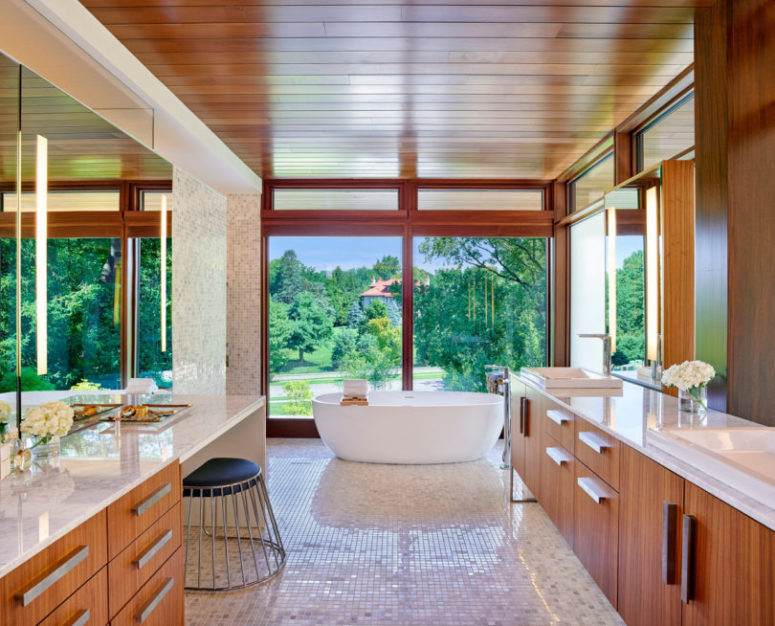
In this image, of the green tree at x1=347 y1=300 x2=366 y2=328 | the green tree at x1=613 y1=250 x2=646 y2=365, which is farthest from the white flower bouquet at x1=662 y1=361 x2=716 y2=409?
the green tree at x1=347 y1=300 x2=366 y2=328

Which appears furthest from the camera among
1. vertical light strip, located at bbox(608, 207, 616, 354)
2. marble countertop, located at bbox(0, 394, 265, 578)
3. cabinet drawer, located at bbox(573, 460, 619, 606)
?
vertical light strip, located at bbox(608, 207, 616, 354)

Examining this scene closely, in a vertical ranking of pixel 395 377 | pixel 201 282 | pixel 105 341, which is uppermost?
pixel 201 282

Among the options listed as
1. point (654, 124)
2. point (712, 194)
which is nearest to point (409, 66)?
point (712, 194)

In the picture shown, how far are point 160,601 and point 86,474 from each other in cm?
47

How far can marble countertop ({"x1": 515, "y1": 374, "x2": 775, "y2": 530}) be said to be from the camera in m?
1.36

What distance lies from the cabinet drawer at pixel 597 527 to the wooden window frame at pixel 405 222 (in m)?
3.08

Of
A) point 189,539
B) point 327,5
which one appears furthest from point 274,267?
point 327,5

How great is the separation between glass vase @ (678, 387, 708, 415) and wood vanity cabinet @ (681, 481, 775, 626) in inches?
32.3

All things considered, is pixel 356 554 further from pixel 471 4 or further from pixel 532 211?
pixel 532 211

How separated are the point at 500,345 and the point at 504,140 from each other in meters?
2.09

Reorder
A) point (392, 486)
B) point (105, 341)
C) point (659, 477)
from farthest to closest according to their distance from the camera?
1. point (392, 486)
2. point (105, 341)
3. point (659, 477)

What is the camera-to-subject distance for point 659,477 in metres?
1.73

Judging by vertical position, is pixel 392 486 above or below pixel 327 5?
below

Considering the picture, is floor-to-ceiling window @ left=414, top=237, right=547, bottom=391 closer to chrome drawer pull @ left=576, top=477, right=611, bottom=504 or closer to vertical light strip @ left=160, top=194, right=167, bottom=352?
vertical light strip @ left=160, top=194, right=167, bottom=352
